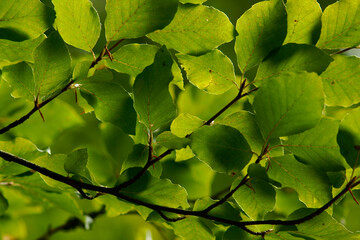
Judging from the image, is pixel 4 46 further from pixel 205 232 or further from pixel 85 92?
pixel 205 232

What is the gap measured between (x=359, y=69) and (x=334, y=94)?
46mm

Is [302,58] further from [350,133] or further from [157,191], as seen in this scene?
[157,191]

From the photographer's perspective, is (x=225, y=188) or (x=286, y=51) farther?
(x=225, y=188)

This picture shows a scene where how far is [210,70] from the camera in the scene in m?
0.59

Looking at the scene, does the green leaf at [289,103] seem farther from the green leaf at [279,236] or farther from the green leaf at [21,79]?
the green leaf at [21,79]

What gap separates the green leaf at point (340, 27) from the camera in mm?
558

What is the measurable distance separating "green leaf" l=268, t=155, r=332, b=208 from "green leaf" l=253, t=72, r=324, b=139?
6 centimetres

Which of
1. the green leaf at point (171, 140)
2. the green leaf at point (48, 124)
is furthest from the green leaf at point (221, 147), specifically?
the green leaf at point (48, 124)

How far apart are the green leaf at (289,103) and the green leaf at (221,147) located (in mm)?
41

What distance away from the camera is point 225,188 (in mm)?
1041

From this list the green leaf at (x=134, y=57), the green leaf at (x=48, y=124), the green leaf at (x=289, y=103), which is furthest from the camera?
the green leaf at (x=48, y=124)

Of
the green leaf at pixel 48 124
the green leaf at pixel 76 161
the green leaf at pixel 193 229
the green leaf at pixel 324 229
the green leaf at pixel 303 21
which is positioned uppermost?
the green leaf at pixel 303 21

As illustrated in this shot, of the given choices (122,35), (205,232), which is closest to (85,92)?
(122,35)

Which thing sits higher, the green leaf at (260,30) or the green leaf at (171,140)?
the green leaf at (260,30)
